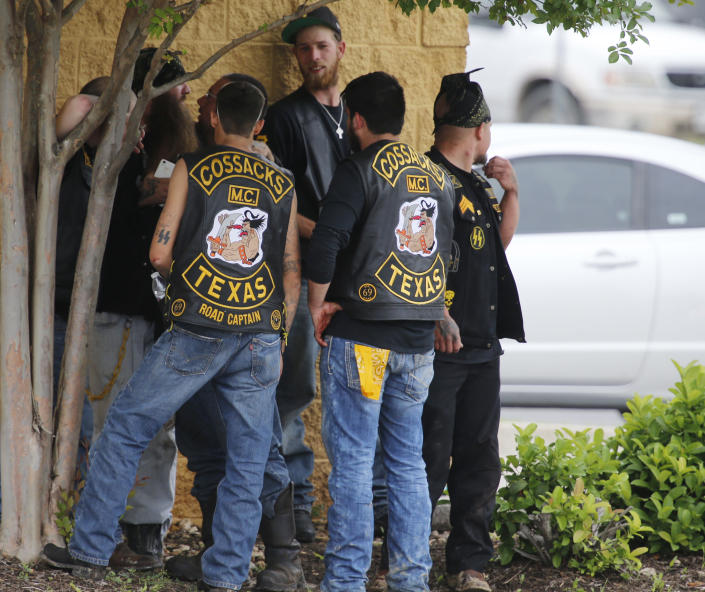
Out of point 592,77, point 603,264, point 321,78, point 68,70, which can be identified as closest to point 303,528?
point 321,78

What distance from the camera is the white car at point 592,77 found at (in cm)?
1435

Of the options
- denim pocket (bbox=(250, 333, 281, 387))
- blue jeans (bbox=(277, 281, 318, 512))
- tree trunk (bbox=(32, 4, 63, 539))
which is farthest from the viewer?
blue jeans (bbox=(277, 281, 318, 512))

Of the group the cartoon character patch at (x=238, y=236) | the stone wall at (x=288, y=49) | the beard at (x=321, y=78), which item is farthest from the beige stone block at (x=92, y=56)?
the cartoon character patch at (x=238, y=236)

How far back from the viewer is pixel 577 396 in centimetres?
770

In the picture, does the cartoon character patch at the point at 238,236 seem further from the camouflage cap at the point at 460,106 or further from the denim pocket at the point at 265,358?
the camouflage cap at the point at 460,106

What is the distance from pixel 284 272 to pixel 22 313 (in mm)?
896

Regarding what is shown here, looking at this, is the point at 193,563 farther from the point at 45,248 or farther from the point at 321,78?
→ the point at 321,78

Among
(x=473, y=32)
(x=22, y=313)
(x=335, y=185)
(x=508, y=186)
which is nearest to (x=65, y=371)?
(x=22, y=313)

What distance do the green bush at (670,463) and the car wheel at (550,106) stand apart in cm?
1013

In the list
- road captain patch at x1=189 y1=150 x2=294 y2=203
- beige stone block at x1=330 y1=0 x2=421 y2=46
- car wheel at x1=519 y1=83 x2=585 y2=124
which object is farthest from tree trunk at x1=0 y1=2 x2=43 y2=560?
car wheel at x1=519 y1=83 x2=585 y2=124

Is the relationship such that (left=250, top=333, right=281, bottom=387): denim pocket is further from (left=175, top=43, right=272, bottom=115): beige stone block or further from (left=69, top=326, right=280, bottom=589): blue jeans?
(left=175, top=43, right=272, bottom=115): beige stone block

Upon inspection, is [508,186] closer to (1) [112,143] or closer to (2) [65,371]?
(1) [112,143]

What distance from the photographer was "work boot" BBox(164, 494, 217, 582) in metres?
4.19

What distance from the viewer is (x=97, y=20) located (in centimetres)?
508
